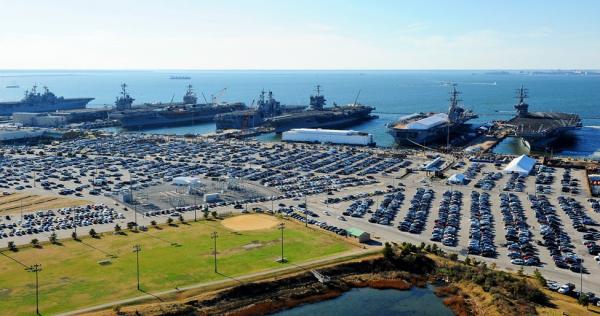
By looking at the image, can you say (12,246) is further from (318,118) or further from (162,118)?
(162,118)

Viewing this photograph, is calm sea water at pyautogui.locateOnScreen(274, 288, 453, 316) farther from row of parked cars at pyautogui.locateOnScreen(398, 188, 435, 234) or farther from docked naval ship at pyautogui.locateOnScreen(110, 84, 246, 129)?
docked naval ship at pyautogui.locateOnScreen(110, 84, 246, 129)

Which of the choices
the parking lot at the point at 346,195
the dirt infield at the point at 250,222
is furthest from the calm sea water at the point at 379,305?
the dirt infield at the point at 250,222

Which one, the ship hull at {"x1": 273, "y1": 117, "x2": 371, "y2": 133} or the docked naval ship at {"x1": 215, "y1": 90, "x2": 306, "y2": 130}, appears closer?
the ship hull at {"x1": 273, "y1": 117, "x2": 371, "y2": 133}

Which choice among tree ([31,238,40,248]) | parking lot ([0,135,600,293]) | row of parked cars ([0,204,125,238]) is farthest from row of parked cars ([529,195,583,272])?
tree ([31,238,40,248])

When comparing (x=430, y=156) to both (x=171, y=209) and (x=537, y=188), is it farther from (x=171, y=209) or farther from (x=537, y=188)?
(x=171, y=209)

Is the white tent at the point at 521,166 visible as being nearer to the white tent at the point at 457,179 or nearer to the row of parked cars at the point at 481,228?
the white tent at the point at 457,179

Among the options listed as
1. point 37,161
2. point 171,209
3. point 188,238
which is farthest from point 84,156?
point 188,238

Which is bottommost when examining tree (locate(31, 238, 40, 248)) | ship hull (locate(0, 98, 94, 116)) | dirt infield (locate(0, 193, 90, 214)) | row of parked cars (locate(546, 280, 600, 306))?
dirt infield (locate(0, 193, 90, 214))
